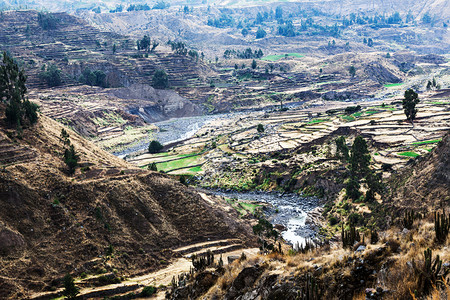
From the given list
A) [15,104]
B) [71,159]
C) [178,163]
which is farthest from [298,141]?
[15,104]

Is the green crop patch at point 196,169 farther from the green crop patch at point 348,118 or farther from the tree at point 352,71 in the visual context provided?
the tree at point 352,71

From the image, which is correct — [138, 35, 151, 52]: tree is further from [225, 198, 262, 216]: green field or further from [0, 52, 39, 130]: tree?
[225, 198, 262, 216]: green field

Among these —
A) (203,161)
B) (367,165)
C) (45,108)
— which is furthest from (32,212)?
(45,108)

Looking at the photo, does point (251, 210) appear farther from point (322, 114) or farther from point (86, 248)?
point (322, 114)

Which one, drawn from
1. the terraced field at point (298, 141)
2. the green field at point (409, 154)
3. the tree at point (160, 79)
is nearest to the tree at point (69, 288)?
the terraced field at point (298, 141)

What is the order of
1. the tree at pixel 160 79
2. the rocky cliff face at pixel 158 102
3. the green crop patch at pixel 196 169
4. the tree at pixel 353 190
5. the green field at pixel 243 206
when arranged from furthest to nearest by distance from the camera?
the tree at pixel 160 79
the rocky cliff face at pixel 158 102
the green crop patch at pixel 196 169
the green field at pixel 243 206
the tree at pixel 353 190

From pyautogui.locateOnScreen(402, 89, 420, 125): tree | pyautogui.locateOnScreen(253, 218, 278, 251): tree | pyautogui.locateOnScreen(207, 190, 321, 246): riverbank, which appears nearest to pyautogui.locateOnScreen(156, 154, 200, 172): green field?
pyautogui.locateOnScreen(207, 190, 321, 246): riverbank
